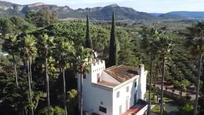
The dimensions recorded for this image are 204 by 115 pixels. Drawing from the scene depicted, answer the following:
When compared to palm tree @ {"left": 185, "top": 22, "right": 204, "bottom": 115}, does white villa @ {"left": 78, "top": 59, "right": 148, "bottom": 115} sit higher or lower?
lower

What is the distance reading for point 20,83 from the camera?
52594 millimetres

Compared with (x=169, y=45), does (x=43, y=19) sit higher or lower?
higher

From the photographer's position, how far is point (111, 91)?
1827 inches

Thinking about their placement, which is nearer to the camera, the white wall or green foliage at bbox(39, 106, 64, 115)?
green foliage at bbox(39, 106, 64, 115)

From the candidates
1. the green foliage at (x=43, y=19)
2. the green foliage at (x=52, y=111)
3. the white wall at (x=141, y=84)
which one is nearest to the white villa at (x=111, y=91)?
the white wall at (x=141, y=84)

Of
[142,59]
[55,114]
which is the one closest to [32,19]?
[142,59]

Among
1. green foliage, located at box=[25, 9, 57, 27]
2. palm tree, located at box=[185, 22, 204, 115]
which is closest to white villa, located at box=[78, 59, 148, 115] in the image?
palm tree, located at box=[185, 22, 204, 115]

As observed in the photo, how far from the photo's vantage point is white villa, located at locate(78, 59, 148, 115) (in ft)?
156

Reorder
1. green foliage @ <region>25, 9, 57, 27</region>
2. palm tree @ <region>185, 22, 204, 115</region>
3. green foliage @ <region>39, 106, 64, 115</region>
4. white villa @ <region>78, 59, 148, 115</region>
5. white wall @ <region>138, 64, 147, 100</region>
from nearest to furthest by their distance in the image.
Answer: palm tree @ <region>185, 22, 204, 115</region>
green foliage @ <region>39, 106, 64, 115</region>
white villa @ <region>78, 59, 148, 115</region>
white wall @ <region>138, 64, 147, 100</region>
green foliage @ <region>25, 9, 57, 27</region>

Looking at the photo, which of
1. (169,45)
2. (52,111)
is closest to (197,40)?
(169,45)

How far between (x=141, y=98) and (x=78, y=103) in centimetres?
1418

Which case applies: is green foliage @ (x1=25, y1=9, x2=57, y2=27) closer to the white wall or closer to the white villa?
the white wall

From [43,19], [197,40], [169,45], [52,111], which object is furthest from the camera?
[43,19]

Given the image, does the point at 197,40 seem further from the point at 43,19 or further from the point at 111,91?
the point at 43,19
